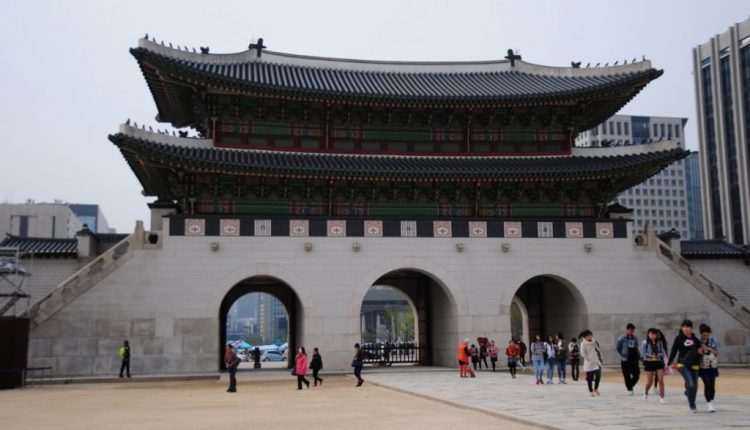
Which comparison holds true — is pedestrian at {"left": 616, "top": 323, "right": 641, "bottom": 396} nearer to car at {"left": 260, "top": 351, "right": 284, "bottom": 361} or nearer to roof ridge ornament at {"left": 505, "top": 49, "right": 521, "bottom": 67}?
roof ridge ornament at {"left": 505, "top": 49, "right": 521, "bottom": 67}

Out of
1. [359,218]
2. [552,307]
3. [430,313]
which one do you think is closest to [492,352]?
[430,313]

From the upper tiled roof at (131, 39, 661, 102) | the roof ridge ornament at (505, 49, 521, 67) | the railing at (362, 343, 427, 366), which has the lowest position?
the railing at (362, 343, 427, 366)

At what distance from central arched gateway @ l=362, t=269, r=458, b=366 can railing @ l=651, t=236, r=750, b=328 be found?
33.5ft

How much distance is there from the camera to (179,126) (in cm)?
3691

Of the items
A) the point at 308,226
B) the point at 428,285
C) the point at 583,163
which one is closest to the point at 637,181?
the point at 583,163

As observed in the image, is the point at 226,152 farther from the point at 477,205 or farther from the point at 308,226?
the point at 477,205

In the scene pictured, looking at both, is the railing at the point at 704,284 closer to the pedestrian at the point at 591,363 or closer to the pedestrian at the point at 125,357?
the pedestrian at the point at 591,363

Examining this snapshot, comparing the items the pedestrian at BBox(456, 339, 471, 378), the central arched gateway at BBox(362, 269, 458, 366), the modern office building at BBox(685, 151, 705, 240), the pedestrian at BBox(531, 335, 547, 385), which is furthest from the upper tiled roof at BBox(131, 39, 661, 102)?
the modern office building at BBox(685, 151, 705, 240)

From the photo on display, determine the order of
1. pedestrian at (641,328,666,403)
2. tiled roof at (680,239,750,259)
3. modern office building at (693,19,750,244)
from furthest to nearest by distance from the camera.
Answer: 1. modern office building at (693,19,750,244)
2. tiled roof at (680,239,750,259)
3. pedestrian at (641,328,666,403)

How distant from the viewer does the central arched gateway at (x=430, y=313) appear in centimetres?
3231

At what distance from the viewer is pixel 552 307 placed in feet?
118

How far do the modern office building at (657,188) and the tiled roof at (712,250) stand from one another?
338 feet

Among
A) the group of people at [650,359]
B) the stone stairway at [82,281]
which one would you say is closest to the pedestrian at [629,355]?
the group of people at [650,359]

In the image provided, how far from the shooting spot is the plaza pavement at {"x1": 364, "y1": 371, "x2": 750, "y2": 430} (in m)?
12.0
